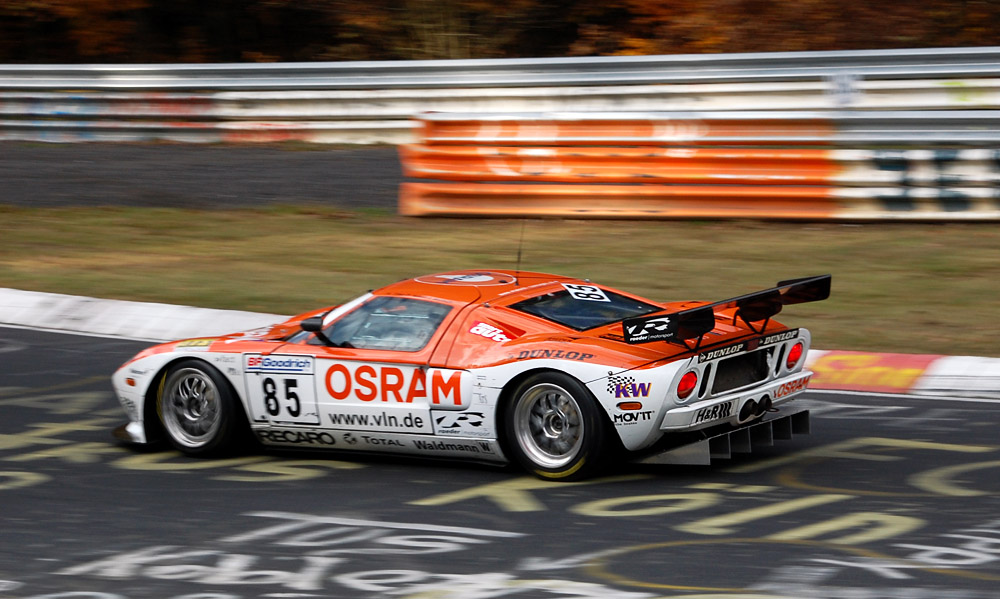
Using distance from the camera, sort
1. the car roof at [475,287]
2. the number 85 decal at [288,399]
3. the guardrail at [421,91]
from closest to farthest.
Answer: the car roof at [475,287] < the number 85 decal at [288,399] < the guardrail at [421,91]

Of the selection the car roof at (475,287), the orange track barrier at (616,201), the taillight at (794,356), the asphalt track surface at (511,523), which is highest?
the orange track barrier at (616,201)

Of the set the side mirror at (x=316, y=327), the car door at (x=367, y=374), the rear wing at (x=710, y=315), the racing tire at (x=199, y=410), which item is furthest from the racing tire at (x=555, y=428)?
the racing tire at (x=199, y=410)

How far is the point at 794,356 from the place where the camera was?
7336 mm

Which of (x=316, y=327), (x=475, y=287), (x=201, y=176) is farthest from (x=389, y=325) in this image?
(x=201, y=176)

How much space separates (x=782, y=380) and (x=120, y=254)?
970 centimetres

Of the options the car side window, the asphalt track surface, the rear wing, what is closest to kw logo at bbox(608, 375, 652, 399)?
the rear wing

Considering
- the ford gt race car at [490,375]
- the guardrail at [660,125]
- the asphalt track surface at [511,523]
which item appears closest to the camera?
the asphalt track surface at [511,523]

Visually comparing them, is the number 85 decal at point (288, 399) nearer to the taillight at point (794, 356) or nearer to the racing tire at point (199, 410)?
the racing tire at point (199, 410)

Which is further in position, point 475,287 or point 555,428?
point 475,287

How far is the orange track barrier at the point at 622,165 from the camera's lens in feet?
47.5

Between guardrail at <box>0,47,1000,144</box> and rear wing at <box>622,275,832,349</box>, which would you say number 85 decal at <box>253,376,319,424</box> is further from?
guardrail at <box>0,47,1000,144</box>

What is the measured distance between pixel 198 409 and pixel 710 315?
325 centimetres

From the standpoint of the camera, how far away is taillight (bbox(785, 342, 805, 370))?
287 inches

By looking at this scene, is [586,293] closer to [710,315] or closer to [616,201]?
[710,315]
